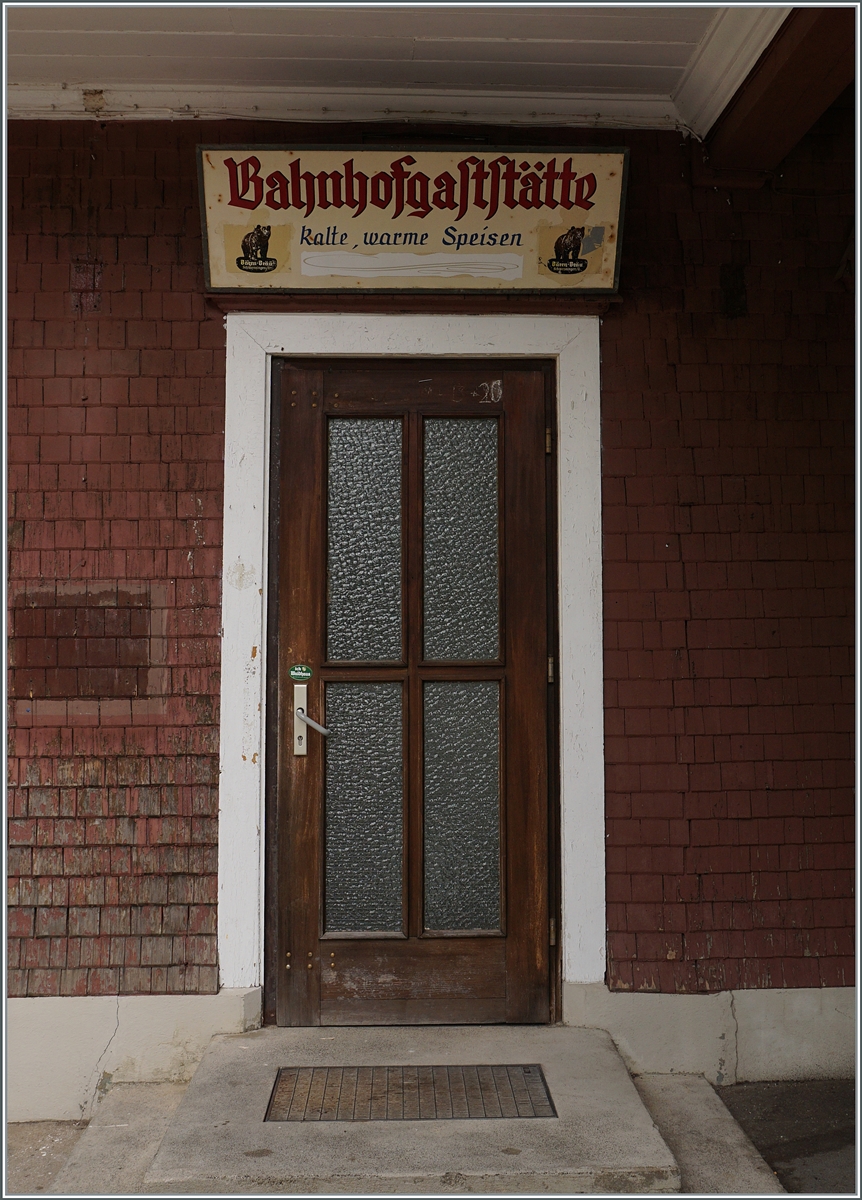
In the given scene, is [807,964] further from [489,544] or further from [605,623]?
[489,544]

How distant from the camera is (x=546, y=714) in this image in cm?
388

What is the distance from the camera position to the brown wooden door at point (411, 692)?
379 cm

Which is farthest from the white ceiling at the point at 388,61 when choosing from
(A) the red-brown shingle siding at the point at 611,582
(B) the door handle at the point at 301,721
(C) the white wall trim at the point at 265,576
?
(B) the door handle at the point at 301,721

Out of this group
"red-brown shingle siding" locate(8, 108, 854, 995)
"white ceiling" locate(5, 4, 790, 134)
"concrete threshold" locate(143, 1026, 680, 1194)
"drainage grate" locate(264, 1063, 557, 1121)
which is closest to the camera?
"concrete threshold" locate(143, 1026, 680, 1194)

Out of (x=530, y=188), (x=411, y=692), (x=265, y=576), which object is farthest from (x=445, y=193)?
(x=411, y=692)

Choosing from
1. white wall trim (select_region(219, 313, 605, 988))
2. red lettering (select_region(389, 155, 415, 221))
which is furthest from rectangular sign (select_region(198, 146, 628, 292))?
white wall trim (select_region(219, 313, 605, 988))

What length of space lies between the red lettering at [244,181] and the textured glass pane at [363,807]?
1.92 m

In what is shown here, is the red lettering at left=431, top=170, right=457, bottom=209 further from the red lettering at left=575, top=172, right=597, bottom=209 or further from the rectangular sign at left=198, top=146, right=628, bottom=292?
the red lettering at left=575, top=172, right=597, bottom=209

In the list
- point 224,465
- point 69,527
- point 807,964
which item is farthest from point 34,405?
point 807,964

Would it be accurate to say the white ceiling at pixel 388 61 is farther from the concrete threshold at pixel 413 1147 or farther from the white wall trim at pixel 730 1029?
the concrete threshold at pixel 413 1147

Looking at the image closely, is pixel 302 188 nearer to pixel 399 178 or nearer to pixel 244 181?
pixel 244 181

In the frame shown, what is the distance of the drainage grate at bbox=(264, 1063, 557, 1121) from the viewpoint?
3035 millimetres

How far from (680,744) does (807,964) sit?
1006mm

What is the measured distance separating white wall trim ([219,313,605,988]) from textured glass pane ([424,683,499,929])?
0.96ft
